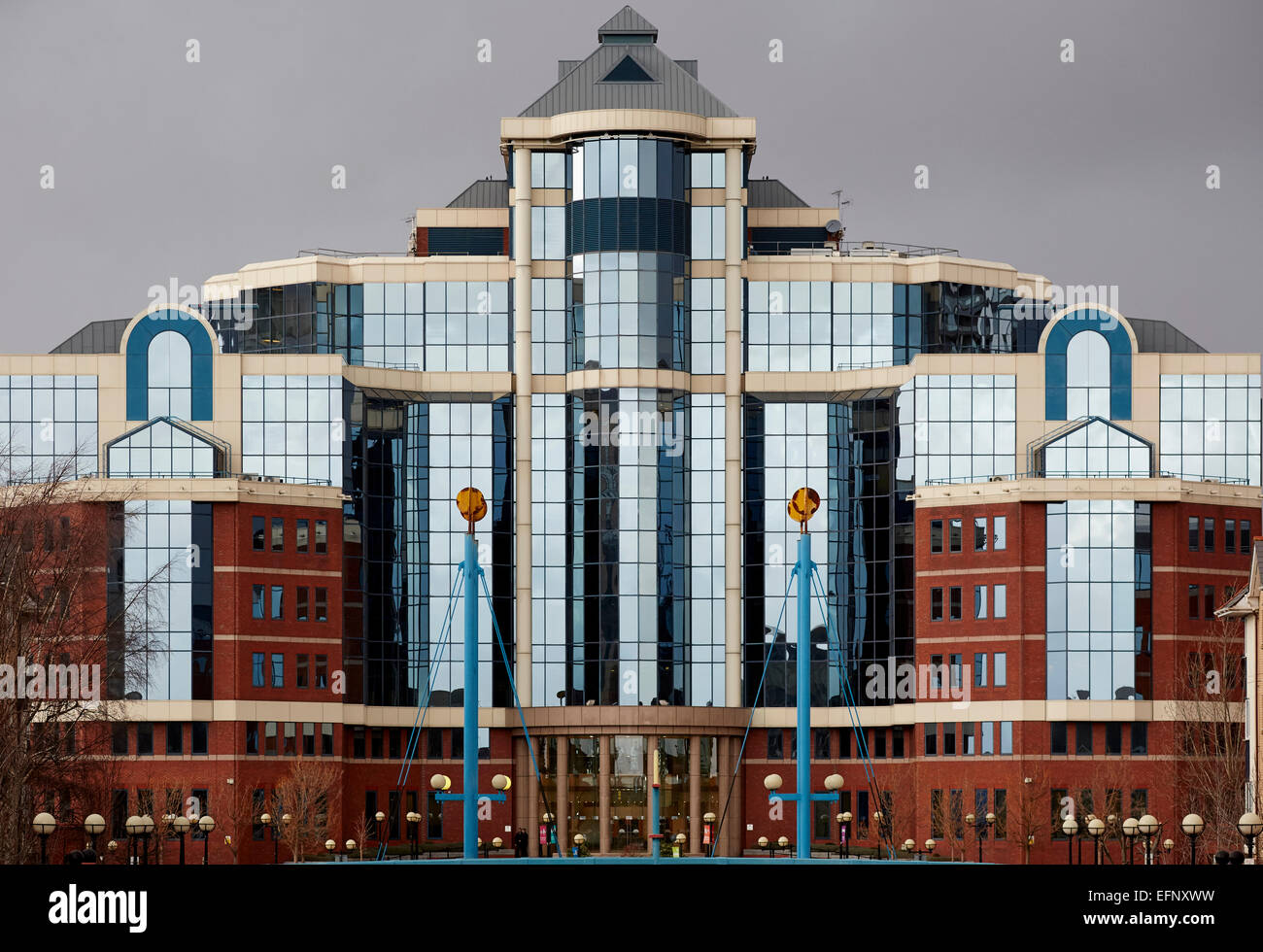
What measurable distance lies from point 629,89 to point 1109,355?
34.1 m

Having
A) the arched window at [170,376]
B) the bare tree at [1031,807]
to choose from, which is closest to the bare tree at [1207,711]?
the bare tree at [1031,807]

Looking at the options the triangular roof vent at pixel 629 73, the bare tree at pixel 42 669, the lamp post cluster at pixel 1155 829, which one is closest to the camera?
the lamp post cluster at pixel 1155 829

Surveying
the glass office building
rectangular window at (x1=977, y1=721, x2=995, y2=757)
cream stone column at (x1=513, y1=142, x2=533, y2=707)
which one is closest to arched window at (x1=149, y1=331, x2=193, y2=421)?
the glass office building

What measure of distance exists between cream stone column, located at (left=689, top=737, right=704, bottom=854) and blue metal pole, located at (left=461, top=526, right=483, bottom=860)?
161 ft

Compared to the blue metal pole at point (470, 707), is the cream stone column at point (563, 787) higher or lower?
lower

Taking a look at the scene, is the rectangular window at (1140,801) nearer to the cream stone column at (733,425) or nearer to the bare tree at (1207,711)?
the bare tree at (1207,711)

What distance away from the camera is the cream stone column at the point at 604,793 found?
135625 mm

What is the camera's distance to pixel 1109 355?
140 m

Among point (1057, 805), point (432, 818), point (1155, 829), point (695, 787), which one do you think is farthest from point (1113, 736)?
point (432, 818)

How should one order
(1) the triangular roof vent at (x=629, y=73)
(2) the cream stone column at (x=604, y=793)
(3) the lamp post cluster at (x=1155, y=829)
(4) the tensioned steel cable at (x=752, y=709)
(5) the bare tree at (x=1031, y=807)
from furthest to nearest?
1. (1) the triangular roof vent at (x=629, y=73)
2. (2) the cream stone column at (x=604, y=793)
3. (4) the tensioned steel cable at (x=752, y=709)
4. (5) the bare tree at (x=1031, y=807)
5. (3) the lamp post cluster at (x=1155, y=829)

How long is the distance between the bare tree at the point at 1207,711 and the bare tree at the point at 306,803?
4798 centimetres

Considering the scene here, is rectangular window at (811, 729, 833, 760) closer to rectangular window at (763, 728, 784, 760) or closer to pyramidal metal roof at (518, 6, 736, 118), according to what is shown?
rectangular window at (763, 728, 784, 760)

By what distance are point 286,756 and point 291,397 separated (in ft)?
73.6
